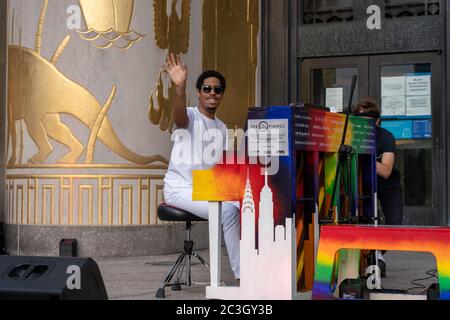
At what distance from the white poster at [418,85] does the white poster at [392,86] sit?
8 centimetres

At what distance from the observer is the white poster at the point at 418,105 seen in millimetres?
11469

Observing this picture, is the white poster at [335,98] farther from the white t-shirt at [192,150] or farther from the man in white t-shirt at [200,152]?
the white t-shirt at [192,150]

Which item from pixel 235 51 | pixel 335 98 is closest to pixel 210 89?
pixel 235 51

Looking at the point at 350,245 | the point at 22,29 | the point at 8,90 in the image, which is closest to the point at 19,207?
the point at 8,90

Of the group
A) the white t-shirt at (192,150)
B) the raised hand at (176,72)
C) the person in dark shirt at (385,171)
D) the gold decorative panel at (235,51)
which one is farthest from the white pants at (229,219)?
the gold decorative panel at (235,51)

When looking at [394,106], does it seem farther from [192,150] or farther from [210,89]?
[192,150]

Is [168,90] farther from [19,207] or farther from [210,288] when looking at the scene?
[210,288]

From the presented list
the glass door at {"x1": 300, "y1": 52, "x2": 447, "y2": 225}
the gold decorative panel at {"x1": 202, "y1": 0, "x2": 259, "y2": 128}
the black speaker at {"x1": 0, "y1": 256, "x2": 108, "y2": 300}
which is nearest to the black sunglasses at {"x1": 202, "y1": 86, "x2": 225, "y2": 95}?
the black speaker at {"x1": 0, "y1": 256, "x2": 108, "y2": 300}

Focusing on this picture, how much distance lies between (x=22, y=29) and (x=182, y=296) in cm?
491

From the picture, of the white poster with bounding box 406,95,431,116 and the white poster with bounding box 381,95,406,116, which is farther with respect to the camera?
the white poster with bounding box 381,95,406,116

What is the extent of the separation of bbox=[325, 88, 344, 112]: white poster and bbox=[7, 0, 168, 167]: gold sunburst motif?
314 centimetres

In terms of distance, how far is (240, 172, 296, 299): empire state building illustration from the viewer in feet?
19.1

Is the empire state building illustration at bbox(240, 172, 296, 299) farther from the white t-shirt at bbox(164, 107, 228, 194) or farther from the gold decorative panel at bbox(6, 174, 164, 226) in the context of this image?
the gold decorative panel at bbox(6, 174, 164, 226)

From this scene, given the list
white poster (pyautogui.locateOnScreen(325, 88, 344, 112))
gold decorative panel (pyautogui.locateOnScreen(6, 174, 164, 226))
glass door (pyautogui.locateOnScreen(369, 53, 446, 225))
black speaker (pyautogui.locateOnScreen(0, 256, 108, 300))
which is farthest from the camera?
white poster (pyautogui.locateOnScreen(325, 88, 344, 112))
